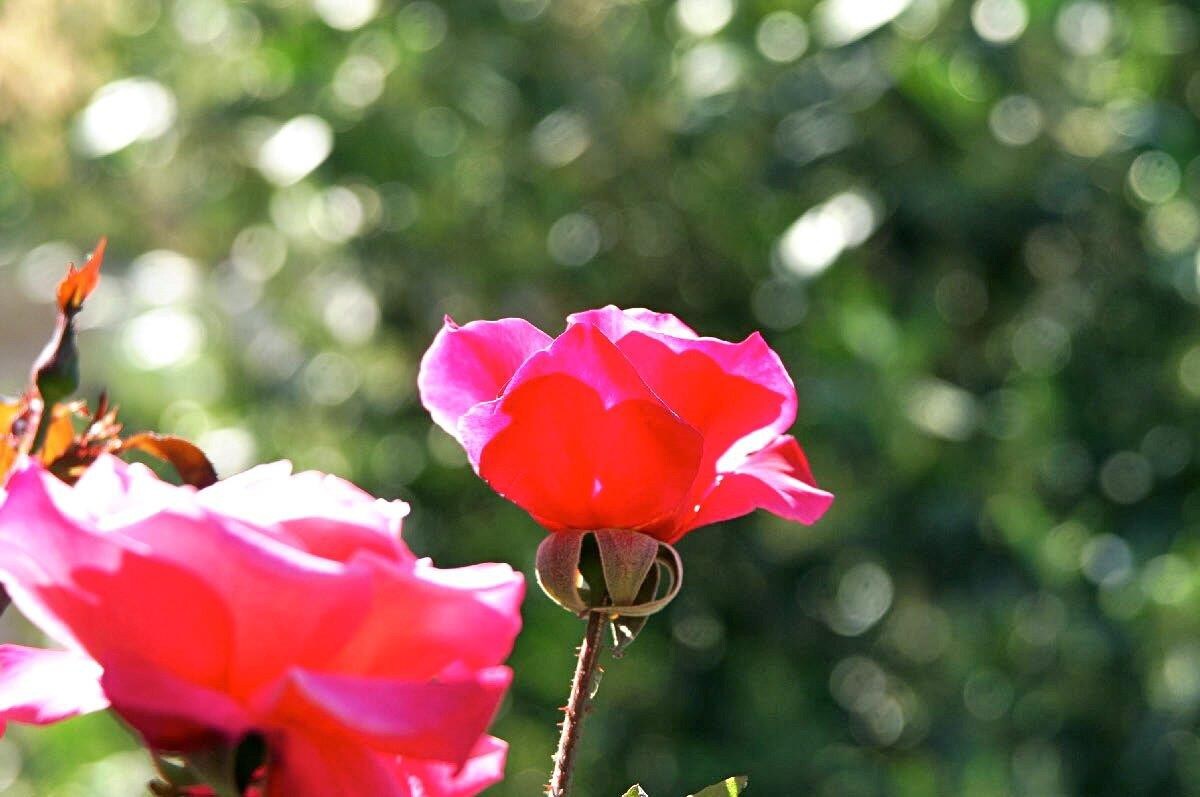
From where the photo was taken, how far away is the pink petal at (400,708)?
0.20 metres

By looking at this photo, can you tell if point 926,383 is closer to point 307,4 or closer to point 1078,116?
point 1078,116

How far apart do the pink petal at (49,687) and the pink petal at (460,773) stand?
1.7 inches

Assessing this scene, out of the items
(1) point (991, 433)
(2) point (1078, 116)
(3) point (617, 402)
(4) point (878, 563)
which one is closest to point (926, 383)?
(1) point (991, 433)

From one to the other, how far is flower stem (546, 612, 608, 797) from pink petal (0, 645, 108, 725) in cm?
7

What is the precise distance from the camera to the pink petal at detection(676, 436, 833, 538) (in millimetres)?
309

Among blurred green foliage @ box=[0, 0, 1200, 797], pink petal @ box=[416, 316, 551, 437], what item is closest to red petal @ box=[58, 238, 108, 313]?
pink petal @ box=[416, 316, 551, 437]

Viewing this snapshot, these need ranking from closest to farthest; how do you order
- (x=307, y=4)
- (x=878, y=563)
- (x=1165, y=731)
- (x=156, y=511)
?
(x=156, y=511)
(x=1165, y=731)
(x=878, y=563)
(x=307, y=4)

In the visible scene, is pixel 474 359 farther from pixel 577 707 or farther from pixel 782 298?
pixel 782 298

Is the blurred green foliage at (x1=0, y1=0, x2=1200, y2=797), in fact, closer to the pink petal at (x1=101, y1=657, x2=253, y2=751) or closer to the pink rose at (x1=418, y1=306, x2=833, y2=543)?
the pink rose at (x1=418, y1=306, x2=833, y2=543)

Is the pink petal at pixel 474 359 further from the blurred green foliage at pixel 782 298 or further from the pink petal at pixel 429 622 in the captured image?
the blurred green foliage at pixel 782 298

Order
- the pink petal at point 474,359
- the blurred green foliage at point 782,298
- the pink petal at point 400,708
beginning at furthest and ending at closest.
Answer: the blurred green foliage at point 782,298 → the pink petal at point 474,359 → the pink petal at point 400,708

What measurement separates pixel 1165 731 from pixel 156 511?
1.28 m

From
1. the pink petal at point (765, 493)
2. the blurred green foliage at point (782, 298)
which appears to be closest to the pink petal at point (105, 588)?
the pink petal at point (765, 493)

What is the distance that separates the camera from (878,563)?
59.0 inches
